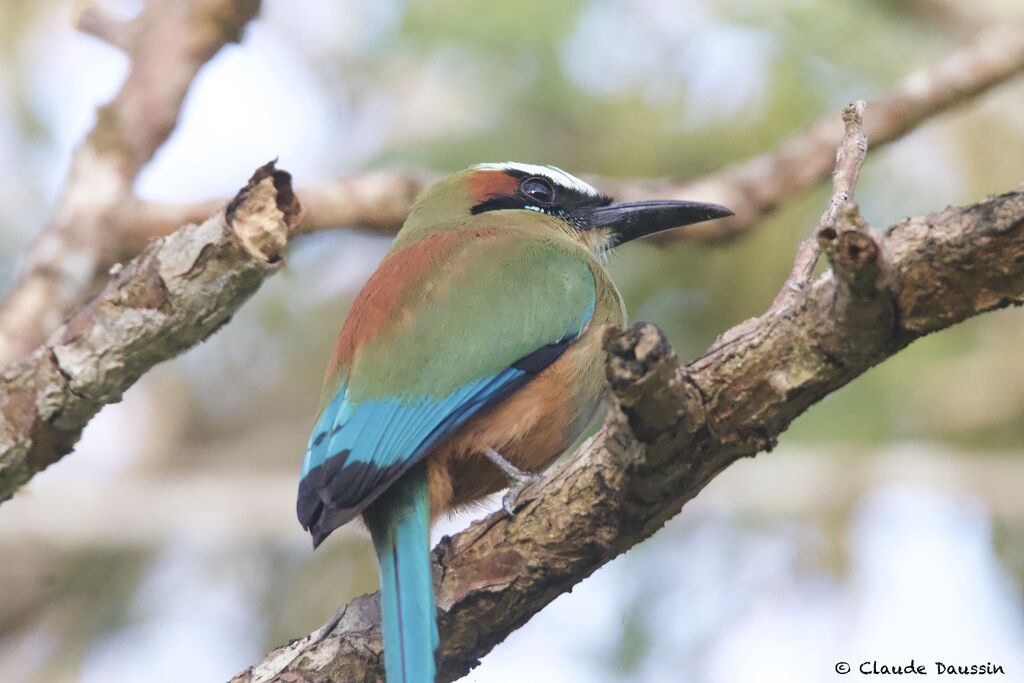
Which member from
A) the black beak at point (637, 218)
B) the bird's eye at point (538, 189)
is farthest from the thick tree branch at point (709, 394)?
the bird's eye at point (538, 189)

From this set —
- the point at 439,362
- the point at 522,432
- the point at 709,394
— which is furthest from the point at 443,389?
the point at 709,394

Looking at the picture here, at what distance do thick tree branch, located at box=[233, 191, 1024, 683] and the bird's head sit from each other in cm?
204

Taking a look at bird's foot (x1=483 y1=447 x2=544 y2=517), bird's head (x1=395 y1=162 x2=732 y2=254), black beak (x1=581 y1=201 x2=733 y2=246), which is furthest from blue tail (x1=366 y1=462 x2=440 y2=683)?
black beak (x1=581 y1=201 x2=733 y2=246)

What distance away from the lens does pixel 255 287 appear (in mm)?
3609

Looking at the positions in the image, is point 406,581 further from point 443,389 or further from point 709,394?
point 709,394

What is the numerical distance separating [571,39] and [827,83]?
4.93ft

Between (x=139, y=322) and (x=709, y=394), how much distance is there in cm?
177

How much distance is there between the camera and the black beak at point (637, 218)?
16.3 feet

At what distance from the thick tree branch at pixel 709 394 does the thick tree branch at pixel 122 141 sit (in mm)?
2265

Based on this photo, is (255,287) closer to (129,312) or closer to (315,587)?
(129,312)

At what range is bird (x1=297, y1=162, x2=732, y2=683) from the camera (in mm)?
3467

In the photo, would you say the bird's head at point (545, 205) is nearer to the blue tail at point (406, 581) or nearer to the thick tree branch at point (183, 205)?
the thick tree branch at point (183, 205)

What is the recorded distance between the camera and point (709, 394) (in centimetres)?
275

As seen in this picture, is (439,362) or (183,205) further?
(183,205)
